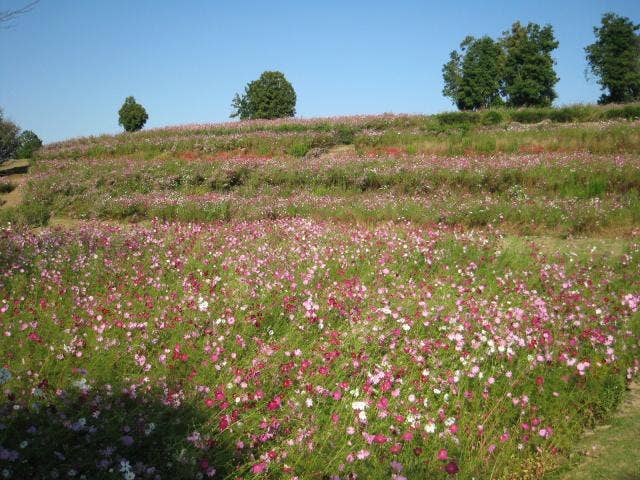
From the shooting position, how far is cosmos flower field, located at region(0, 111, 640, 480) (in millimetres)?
2914

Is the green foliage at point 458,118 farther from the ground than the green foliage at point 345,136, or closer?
farther from the ground

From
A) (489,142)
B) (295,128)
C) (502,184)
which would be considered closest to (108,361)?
(502,184)

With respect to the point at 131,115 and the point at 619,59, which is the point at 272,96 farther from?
the point at 619,59

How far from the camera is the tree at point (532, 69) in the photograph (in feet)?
152

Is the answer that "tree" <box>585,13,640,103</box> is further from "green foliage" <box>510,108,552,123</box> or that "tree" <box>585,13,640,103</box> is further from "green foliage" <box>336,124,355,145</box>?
"green foliage" <box>336,124,355,145</box>

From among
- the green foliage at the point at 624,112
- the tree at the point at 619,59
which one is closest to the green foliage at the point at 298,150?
the green foliage at the point at 624,112

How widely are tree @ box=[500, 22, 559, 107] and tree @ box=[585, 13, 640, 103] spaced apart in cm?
445

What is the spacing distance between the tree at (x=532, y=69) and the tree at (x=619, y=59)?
14.6 feet

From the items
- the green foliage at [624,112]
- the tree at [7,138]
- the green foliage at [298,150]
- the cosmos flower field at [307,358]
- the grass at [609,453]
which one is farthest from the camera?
the tree at [7,138]

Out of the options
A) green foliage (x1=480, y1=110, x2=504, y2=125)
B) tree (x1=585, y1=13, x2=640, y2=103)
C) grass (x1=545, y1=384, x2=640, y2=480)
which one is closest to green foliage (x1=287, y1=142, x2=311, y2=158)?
green foliage (x1=480, y1=110, x2=504, y2=125)

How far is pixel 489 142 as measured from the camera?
17641 millimetres

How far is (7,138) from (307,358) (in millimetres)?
32224

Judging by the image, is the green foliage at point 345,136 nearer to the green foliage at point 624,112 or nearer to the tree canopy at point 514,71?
the green foliage at point 624,112

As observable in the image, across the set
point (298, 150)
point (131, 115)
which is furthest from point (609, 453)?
point (131, 115)
